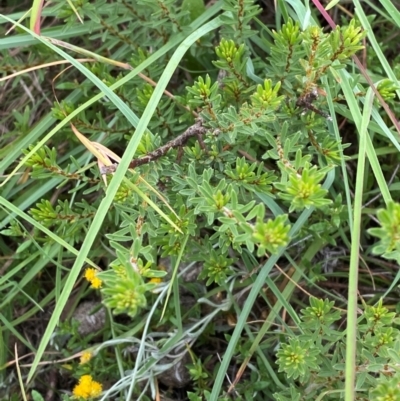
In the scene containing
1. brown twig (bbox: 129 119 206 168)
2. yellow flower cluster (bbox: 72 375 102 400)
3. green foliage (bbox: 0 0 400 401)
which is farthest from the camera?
yellow flower cluster (bbox: 72 375 102 400)

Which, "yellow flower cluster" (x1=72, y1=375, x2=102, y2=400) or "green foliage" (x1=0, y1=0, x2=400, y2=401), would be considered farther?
"yellow flower cluster" (x1=72, y1=375, x2=102, y2=400)

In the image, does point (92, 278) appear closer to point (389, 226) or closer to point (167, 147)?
point (167, 147)

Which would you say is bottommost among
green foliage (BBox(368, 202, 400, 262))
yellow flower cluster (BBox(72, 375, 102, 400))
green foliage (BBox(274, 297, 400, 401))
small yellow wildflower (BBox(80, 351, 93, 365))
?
green foliage (BBox(274, 297, 400, 401))

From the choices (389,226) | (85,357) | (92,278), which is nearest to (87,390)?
(85,357)

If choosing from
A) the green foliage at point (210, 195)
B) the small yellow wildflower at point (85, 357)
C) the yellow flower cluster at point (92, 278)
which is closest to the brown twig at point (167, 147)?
the green foliage at point (210, 195)

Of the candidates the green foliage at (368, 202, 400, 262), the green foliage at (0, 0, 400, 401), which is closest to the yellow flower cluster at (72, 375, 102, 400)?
the green foliage at (0, 0, 400, 401)

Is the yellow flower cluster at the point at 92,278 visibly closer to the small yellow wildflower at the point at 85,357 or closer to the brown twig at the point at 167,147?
the small yellow wildflower at the point at 85,357

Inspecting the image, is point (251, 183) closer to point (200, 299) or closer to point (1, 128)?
point (200, 299)

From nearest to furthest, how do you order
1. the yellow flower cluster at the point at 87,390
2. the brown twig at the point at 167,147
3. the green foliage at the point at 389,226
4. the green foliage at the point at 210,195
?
the green foliage at the point at 389,226 < the green foliage at the point at 210,195 < the brown twig at the point at 167,147 < the yellow flower cluster at the point at 87,390

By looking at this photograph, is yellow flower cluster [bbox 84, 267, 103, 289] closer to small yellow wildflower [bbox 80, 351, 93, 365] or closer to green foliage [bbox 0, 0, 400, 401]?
green foliage [bbox 0, 0, 400, 401]

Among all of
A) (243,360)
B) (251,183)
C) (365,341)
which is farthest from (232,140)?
(243,360)

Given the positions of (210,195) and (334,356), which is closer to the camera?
(210,195)
